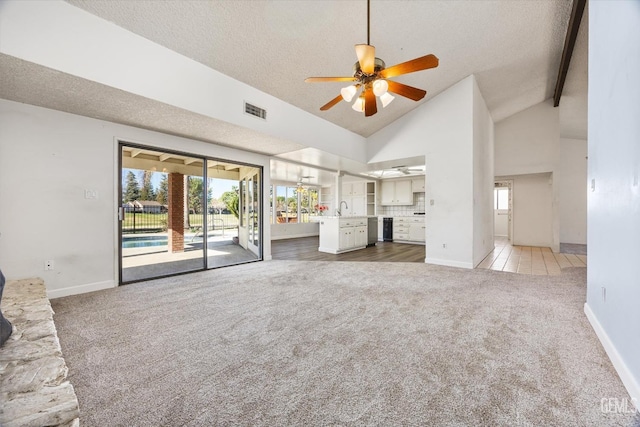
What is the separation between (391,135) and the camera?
20.1ft

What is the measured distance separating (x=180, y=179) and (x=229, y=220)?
6.42 feet

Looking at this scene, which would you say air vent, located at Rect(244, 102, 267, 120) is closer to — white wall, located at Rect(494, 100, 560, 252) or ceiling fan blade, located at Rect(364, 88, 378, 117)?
ceiling fan blade, located at Rect(364, 88, 378, 117)

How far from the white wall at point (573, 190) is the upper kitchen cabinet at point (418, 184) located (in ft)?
12.3

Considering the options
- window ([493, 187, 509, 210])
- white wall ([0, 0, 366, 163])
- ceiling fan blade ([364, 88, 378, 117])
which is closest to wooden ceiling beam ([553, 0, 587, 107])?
ceiling fan blade ([364, 88, 378, 117])

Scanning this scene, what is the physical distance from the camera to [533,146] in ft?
22.9

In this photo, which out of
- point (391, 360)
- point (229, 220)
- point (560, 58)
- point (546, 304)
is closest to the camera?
point (391, 360)

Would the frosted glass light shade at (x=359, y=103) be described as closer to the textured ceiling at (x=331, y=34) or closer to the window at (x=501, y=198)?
the textured ceiling at (x=331, y=34)

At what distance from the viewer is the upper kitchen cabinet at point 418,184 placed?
8773mm

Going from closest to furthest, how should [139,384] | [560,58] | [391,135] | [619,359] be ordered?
[139,384] < [619,359] < [560,58] < [391,135]

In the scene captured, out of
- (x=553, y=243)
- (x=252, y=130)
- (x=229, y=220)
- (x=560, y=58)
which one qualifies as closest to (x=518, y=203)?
(x=553, y=243)

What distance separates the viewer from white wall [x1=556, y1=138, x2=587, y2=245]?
7676mm

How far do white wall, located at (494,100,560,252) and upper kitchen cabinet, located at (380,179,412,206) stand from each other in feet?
8.44

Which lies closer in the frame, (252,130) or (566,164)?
(252,130)

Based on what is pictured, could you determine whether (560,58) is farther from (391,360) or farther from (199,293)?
(199,293)
